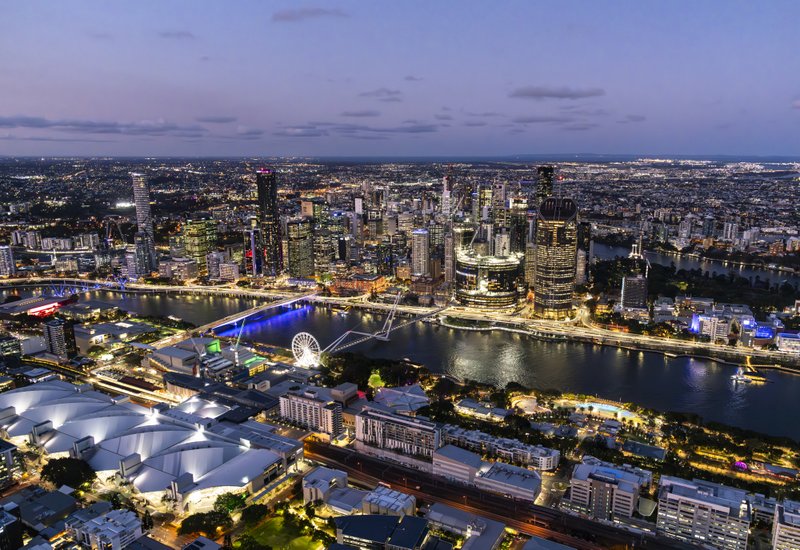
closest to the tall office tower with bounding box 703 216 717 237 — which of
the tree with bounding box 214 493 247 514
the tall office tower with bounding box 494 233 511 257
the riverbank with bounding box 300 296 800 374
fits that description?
the tall office tower with bounding box 494 233 511 257

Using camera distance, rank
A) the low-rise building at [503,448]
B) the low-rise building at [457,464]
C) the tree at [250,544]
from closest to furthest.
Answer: the tree at [250,544] → the low-rise building at [457,464] → the low-rise building at [503,448]

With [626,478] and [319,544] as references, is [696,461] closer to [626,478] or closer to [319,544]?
[626,478]

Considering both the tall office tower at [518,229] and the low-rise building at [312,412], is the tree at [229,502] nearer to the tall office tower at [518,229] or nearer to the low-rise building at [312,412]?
the low-rise building at [312,412]

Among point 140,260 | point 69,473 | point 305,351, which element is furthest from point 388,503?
point 140,260

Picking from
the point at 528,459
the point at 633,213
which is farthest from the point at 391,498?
the point at 633,213

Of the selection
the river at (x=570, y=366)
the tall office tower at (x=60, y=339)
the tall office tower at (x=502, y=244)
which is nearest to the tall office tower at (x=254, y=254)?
the river at (x=570, y=366)

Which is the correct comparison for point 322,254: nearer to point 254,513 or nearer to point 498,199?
point 498,199
